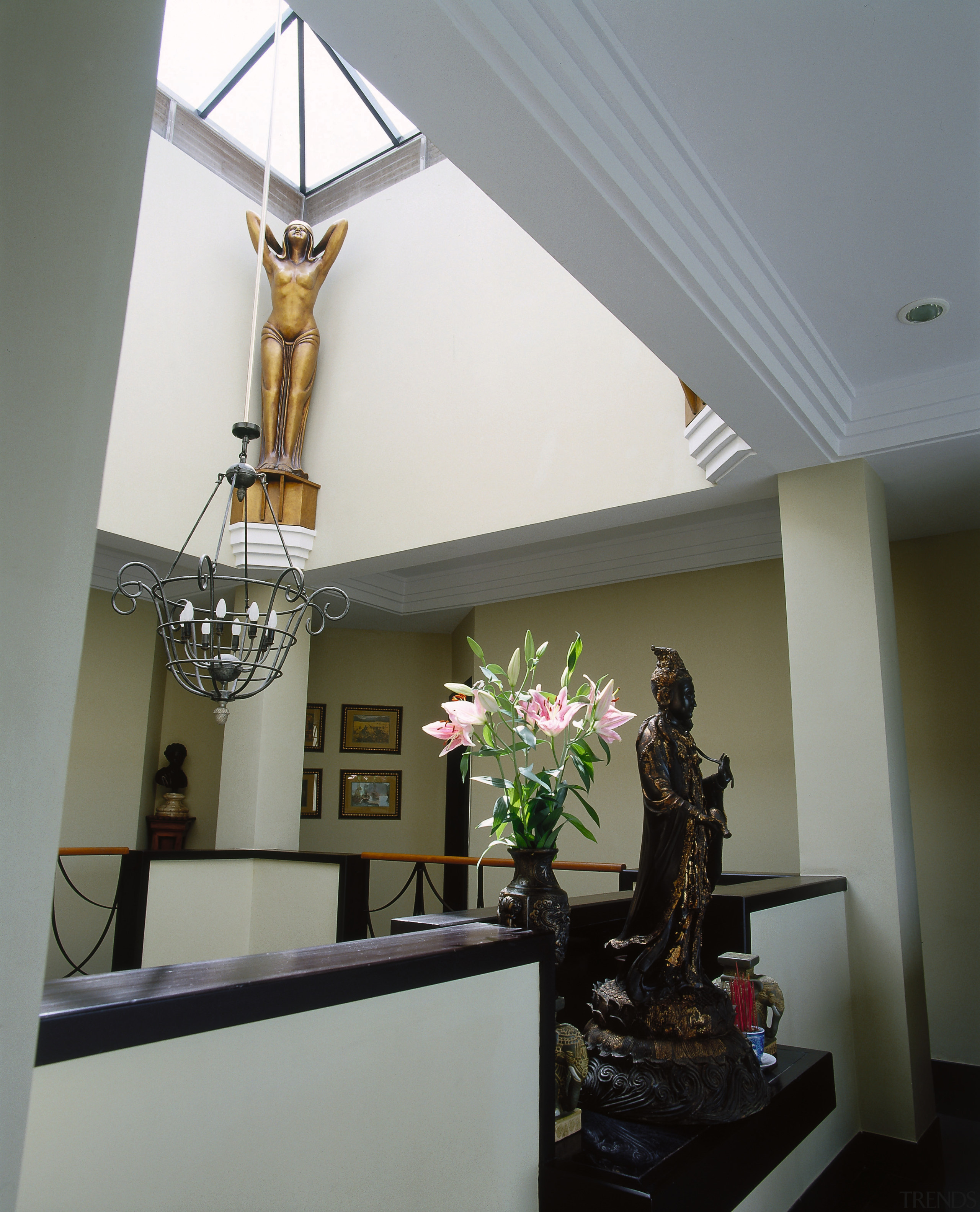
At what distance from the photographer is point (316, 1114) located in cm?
145

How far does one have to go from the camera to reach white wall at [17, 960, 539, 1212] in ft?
3.83

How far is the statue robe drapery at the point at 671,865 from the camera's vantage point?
7.07 feet

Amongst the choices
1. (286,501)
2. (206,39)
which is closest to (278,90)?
(206,39)

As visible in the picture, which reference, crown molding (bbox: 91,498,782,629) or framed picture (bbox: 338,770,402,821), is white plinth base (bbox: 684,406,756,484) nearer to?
crown molding (bbox: 91,498,782,629)

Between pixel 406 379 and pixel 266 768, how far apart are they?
319 centimetres

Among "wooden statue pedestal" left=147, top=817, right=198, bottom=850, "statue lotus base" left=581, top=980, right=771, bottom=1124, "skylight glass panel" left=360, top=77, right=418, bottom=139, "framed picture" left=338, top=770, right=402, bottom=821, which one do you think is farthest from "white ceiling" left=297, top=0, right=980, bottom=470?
"wooden statue pedestal" left=147, top=817, right=198, bottom=850

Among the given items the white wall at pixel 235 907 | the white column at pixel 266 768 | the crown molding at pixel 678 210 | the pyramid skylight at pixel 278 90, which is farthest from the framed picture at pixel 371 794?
the crown molding at pixel 678 210

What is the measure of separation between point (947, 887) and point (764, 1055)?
11.6 ft

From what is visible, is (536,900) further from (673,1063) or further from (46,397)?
(46,397)

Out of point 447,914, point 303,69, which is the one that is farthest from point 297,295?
point 447,914

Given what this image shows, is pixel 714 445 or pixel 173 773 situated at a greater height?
pixel 714 445

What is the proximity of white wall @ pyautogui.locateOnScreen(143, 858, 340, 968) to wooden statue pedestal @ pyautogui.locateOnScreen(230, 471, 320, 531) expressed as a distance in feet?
8.34

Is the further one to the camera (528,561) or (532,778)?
(528,561)

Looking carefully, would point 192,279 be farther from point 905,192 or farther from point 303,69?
point 905,192
